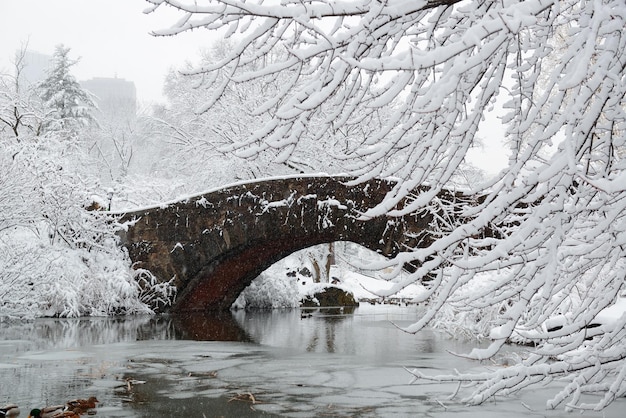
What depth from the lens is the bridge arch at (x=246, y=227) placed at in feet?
47.4

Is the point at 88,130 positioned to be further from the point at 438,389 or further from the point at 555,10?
the point at 555,10

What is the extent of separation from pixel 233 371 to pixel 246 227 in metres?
8.03

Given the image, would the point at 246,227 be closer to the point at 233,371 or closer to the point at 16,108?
the point at 16,108

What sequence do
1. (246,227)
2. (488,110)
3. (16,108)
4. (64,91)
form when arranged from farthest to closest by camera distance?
(64,91) < (16,108) < (246,227) < (488,110)

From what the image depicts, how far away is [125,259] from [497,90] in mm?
13329

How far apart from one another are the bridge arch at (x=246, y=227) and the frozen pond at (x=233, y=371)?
2.62 meters

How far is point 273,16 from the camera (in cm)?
272

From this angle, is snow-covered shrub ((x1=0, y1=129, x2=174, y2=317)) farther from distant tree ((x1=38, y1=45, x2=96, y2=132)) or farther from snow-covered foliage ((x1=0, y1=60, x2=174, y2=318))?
distant tree ((x1=38, y1=45, x2=96, y2=132))

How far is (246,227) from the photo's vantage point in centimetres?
1511

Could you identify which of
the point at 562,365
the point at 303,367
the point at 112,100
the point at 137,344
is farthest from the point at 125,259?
the point at 112,100

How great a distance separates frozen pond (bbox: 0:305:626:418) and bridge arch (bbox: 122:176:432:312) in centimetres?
262

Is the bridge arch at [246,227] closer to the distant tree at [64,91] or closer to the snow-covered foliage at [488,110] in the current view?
the snow-covered foliage at [488,110]

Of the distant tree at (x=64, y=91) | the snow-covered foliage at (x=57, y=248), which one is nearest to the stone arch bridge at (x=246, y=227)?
the snow-covered foliage at (x=57, y=248)

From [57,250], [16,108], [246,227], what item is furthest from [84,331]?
[16,108]
